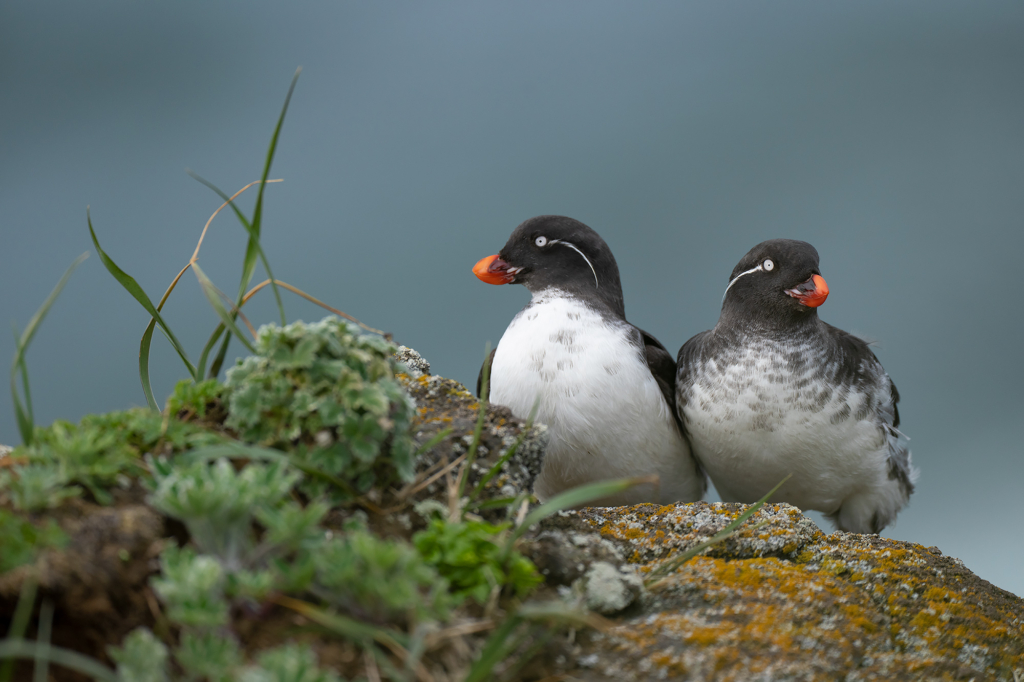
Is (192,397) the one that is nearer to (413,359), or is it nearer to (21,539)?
(21,539)

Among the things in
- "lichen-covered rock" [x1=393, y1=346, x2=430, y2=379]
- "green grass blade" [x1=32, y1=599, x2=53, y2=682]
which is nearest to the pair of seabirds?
"lichen-covered rock" [x1=393, y1=346, x2=430, y2=379]

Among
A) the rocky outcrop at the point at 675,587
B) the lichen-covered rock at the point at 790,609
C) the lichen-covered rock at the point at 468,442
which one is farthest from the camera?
the lichen-covered rock at the point at 468,442

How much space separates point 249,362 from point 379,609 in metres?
1.02

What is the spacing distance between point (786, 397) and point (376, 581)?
9.83 feet

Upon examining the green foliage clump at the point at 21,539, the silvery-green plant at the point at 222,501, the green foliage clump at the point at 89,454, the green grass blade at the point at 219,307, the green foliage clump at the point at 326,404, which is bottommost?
the green foliage clump at the point at 21,539

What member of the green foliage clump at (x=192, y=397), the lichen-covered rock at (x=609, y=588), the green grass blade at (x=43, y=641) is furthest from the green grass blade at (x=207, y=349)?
the lichen-covered rock at (x=609, y=588)

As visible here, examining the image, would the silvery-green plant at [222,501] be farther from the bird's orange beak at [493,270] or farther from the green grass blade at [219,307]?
the bird's orange beak at [493,270]

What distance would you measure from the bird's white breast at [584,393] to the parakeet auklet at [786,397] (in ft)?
1.06

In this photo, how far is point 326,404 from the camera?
2.18m

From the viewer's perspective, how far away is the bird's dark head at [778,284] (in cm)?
398

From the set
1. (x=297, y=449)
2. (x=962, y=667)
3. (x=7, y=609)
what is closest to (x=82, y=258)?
(x=297, y=449)

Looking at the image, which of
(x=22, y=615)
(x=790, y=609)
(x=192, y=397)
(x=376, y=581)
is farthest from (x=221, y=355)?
(x=790, y=609)

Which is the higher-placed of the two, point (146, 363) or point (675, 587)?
point (146, 363)

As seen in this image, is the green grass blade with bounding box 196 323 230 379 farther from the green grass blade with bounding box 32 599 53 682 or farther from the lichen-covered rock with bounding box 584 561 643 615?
the lichen-covered rock with bounding box 584 561 643 615
